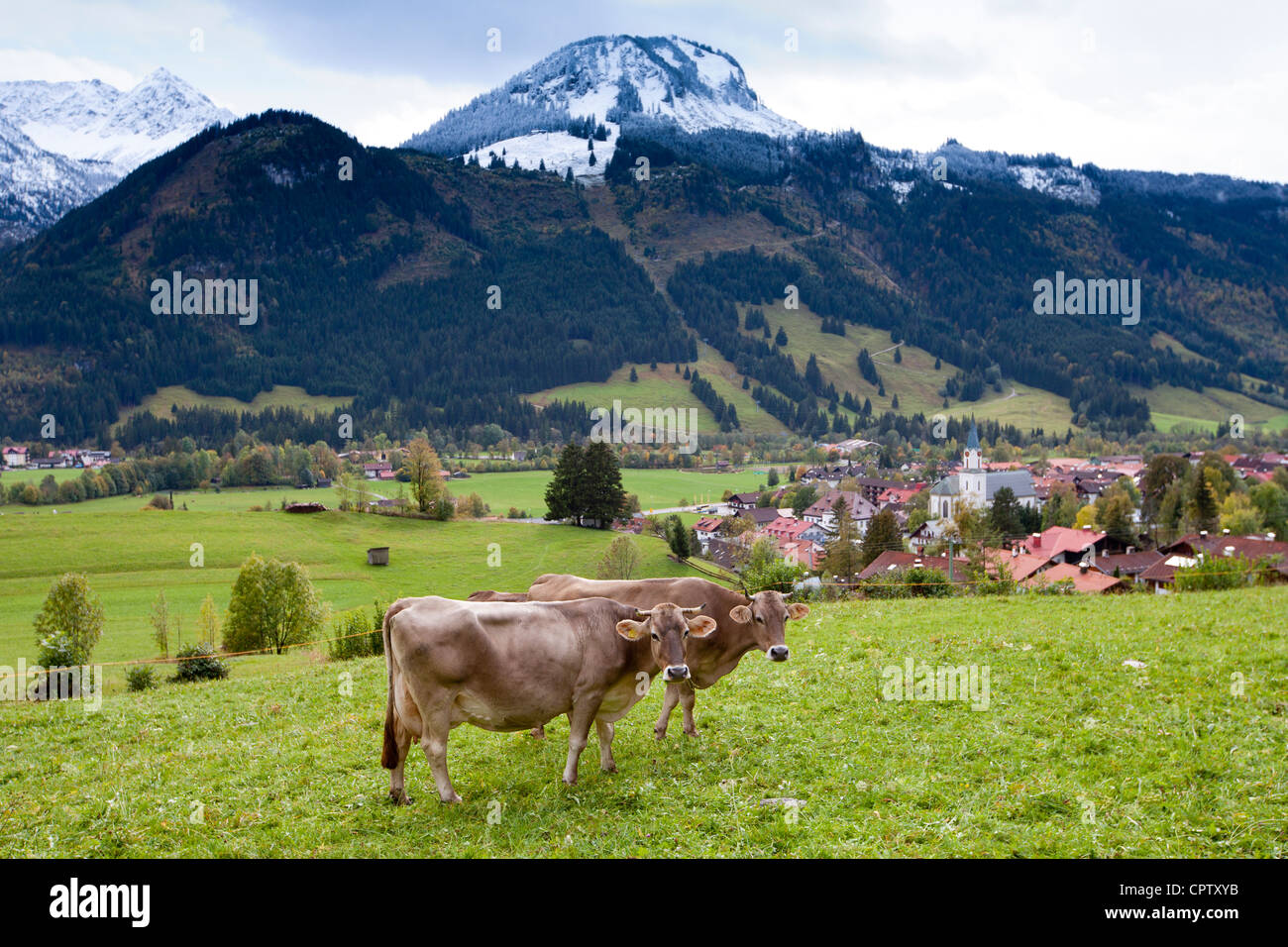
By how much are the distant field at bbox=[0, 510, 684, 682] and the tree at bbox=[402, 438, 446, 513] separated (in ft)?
10.7

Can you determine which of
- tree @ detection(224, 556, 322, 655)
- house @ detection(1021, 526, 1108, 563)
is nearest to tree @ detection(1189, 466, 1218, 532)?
house @ detection(1021, 526, 1108, 563)

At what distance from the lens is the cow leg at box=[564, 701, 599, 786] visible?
10414mm

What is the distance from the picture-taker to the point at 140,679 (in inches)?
840

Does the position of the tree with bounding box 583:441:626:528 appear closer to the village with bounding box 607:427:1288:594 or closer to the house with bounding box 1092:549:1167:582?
the village with bounding box 607:427:1288:594

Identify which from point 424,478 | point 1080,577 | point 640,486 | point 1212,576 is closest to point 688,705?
point 1212,576

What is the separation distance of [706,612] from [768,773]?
9.74 ft

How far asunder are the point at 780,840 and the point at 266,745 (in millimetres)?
8637

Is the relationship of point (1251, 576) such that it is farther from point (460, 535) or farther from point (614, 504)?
point (460, 535)

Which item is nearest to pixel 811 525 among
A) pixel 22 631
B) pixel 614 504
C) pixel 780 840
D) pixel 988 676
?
pixel 614 504

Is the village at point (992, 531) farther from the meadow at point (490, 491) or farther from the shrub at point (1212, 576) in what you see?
the meadow at point (490, 491)

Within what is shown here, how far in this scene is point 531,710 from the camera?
10.2 meters

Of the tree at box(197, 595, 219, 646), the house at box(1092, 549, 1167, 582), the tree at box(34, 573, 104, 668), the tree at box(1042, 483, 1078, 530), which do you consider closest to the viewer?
the tree at box(34, 573, 104, 668)

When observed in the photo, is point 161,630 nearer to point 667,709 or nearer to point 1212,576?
point 667,709

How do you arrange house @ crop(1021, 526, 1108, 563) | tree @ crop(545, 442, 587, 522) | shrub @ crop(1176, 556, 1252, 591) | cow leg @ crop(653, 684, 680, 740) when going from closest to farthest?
cow leg @ crop(653, 684, 680, 740), shrub @ crop(1176, 556, 1252, 591), tree @ crop(545, 442, 587, 522), house @ crop(1021, 526, 1108, 563)
